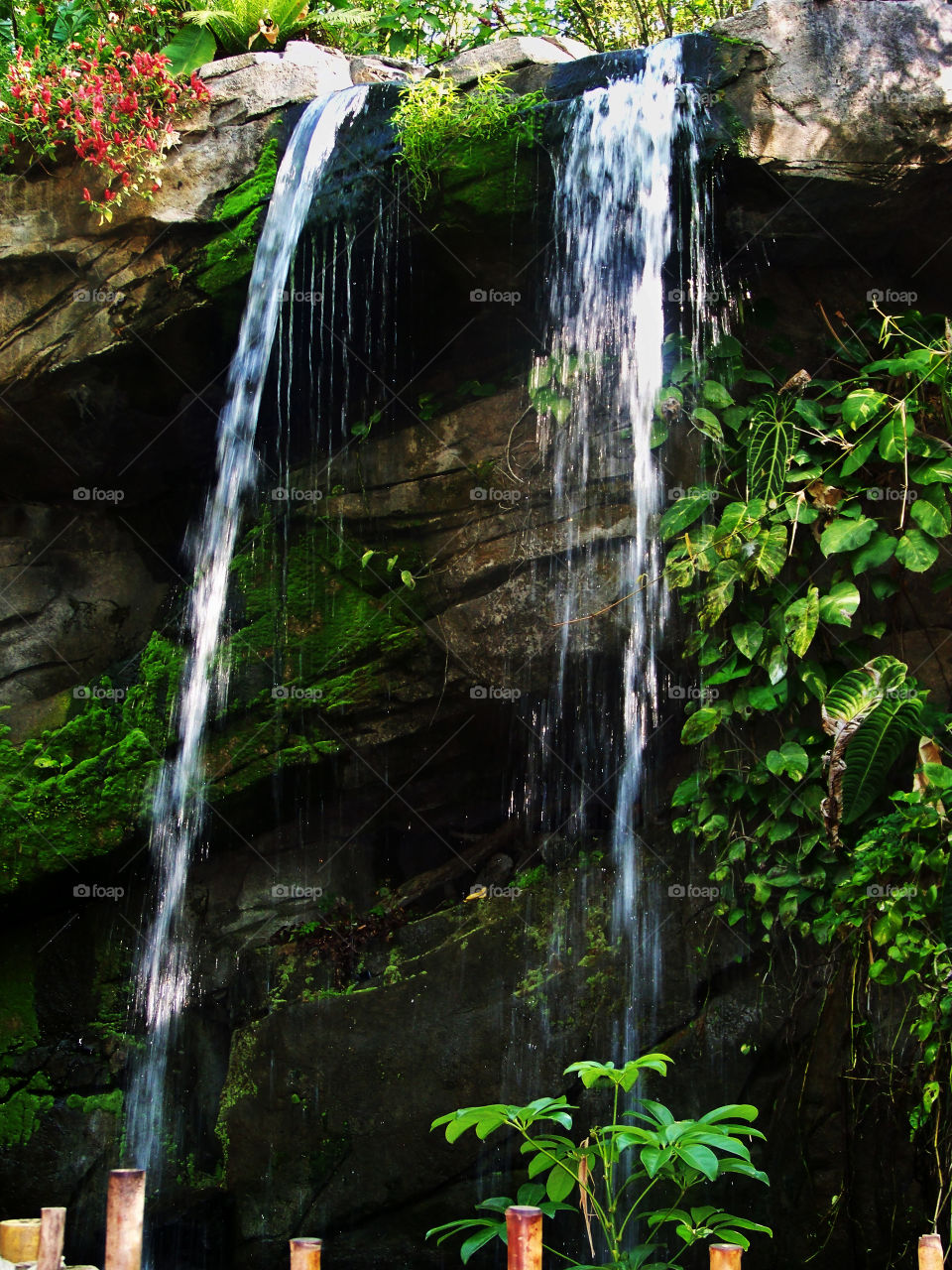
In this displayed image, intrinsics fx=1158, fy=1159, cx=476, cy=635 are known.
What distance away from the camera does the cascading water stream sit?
22.2 ft

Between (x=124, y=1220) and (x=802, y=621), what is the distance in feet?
14.0

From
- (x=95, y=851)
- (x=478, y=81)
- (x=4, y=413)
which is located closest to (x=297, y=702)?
(x=95, y=851)

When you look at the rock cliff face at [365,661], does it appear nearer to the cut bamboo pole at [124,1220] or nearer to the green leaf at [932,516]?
the green leaf at [932,516]

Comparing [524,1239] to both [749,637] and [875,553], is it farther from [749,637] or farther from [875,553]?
[875,553]

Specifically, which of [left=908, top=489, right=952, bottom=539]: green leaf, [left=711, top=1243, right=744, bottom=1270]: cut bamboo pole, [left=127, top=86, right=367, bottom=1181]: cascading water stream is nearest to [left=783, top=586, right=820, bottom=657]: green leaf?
[left=908, top=489, right=952, bottom=539]: green leaf

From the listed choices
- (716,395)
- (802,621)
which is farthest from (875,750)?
(716,395)

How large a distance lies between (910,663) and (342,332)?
3883 millimetres

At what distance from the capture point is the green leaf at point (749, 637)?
5988mm

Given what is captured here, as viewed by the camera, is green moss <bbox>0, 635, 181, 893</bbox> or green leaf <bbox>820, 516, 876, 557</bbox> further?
green moss <bbox>0, 635, 181, 893</bbox>

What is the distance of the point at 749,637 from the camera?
237 inches

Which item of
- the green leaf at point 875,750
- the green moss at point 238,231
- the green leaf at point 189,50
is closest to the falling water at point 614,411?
the green leaf at point 875,750

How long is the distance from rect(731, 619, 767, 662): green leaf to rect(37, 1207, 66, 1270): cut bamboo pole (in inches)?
167

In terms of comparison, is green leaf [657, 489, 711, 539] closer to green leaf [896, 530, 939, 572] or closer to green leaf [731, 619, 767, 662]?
green leaf [731, 619, 767, 662]

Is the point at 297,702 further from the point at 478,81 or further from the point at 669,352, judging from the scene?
the point at 478,81
